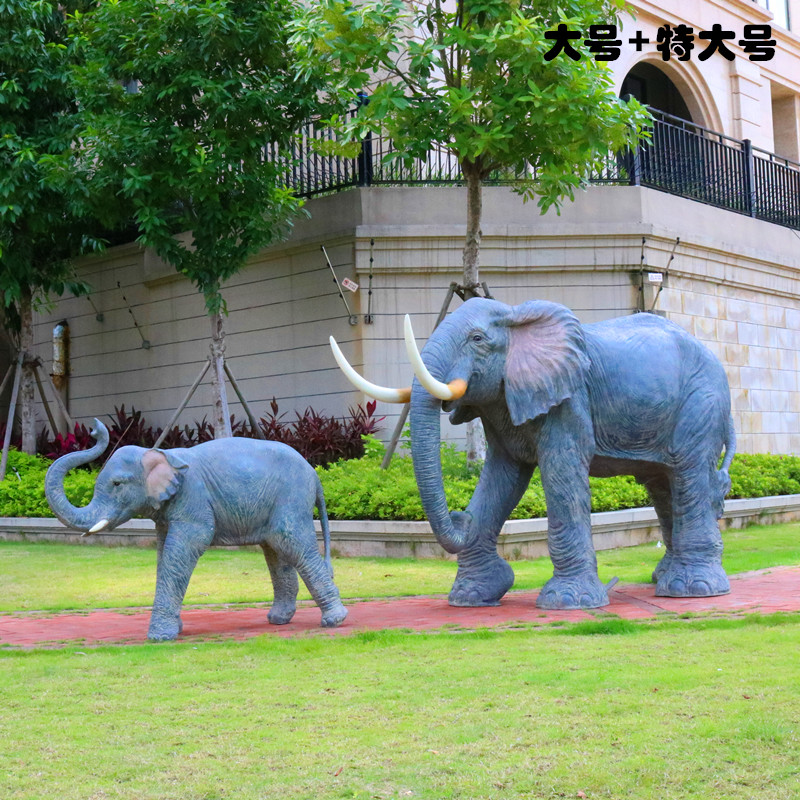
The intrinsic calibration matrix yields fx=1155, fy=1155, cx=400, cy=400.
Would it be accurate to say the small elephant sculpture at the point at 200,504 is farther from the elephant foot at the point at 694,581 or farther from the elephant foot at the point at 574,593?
the elephant foot at the point at 694,581

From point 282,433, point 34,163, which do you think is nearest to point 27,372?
point 34,163

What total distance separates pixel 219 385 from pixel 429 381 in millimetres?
7753

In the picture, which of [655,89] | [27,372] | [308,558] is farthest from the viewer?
[655,89]

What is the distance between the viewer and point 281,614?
7.79 metres

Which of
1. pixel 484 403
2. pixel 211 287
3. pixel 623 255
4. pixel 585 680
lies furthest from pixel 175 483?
pixel 623 255

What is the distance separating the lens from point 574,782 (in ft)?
12.7

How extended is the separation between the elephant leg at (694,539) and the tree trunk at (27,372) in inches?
449

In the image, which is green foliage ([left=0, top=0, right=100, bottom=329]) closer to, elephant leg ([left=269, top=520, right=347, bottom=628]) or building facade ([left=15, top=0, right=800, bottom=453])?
building facade ([left=15, top=0, right=800, bottom=453])

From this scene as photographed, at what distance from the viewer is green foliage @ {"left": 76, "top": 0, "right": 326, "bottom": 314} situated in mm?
13789

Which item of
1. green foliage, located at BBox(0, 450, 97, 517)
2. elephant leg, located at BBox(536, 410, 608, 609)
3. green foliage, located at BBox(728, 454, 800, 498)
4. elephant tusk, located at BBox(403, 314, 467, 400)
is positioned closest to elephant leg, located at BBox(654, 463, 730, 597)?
elephant leg, located at BBox(536, 410, 608, 609)

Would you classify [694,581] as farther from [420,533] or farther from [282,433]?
A: [282,433]

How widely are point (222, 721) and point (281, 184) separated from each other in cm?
1187

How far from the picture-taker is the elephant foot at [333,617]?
7.46 metres

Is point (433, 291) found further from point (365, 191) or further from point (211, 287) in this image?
point (211, 287)
